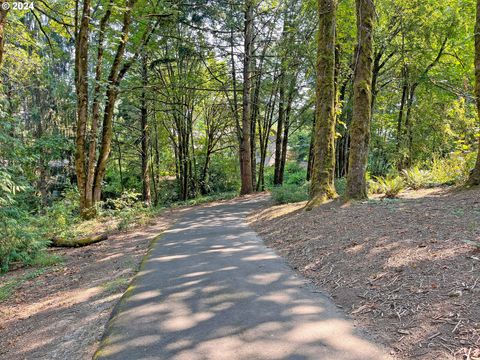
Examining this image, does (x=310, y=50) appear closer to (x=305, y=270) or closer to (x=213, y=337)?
(x=305, y=270)

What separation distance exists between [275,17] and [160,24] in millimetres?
6237

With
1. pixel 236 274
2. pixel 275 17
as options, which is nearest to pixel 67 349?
pixel 236 274

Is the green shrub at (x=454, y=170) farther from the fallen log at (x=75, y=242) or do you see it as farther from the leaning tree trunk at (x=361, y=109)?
the fallen log at (x=75, y=242)

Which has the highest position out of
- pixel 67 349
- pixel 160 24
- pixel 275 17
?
pixel 275 17

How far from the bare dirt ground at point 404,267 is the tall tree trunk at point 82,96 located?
23.5 ft

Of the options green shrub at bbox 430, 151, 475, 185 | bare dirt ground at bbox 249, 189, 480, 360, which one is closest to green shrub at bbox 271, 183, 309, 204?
green shrub at bbox 430, 151, 475, 185

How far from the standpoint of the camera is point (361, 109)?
24.1 ft

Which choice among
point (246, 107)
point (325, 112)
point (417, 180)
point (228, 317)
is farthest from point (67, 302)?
point (246, 107)

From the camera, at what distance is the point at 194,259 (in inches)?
213

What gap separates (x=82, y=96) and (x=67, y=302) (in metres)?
7.78

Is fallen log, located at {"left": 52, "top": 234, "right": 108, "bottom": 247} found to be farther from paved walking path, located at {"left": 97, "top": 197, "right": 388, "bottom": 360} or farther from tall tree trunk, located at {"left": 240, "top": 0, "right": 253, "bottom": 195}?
tall tree trunk, located at {"left": 240, "top": 0, "right": 253, "bottom": 195}

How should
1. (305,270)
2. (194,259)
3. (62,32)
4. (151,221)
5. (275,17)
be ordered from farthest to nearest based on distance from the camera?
1. (275,17)
2. (62,32)
3. (151,221)
4. (194,259)
5. (305,270)

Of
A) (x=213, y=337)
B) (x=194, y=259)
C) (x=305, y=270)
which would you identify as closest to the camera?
(x=213, y=337)

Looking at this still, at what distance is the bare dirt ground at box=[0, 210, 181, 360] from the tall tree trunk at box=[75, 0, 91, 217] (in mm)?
3479
